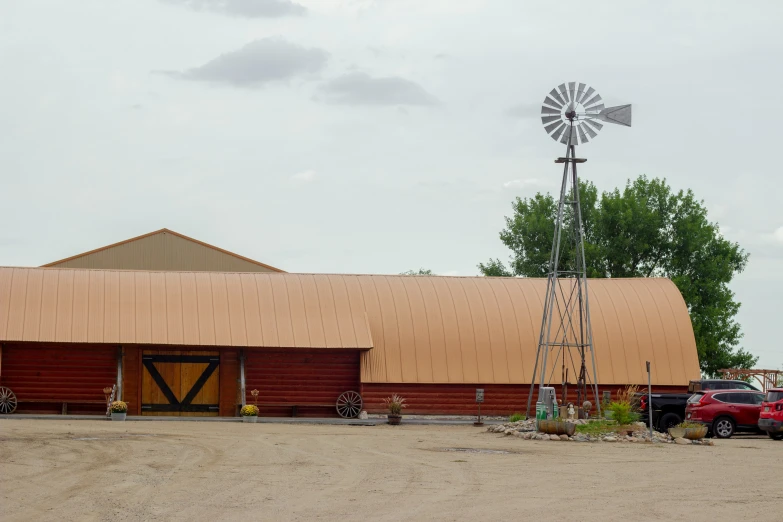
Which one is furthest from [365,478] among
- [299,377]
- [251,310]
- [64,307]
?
[64,307]

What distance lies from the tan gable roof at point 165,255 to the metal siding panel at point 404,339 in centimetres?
1387

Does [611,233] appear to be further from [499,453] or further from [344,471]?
[344,471]

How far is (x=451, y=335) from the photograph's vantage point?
4338 cm

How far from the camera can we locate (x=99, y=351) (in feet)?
134

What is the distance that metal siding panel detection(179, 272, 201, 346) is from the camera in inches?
1609

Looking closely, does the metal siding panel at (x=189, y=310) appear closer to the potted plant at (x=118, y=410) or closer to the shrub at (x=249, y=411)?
the shrub at (x=249, y=411)

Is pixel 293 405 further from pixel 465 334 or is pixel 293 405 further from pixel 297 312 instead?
pixel 465 334

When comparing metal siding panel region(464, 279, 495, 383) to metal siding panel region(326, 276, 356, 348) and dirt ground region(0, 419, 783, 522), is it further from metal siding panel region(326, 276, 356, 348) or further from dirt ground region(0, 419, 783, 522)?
dirt ground region(0, 419, 783, 522)

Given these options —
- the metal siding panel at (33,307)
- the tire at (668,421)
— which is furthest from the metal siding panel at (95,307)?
the tire at (668,421)

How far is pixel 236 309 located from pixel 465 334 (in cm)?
907

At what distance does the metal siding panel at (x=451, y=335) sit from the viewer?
140ft

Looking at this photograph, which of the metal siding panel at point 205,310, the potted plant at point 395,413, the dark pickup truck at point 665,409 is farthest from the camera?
the metal siding panel at point 205,310

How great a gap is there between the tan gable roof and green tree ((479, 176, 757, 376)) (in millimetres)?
22827

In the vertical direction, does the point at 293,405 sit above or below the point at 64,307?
below
